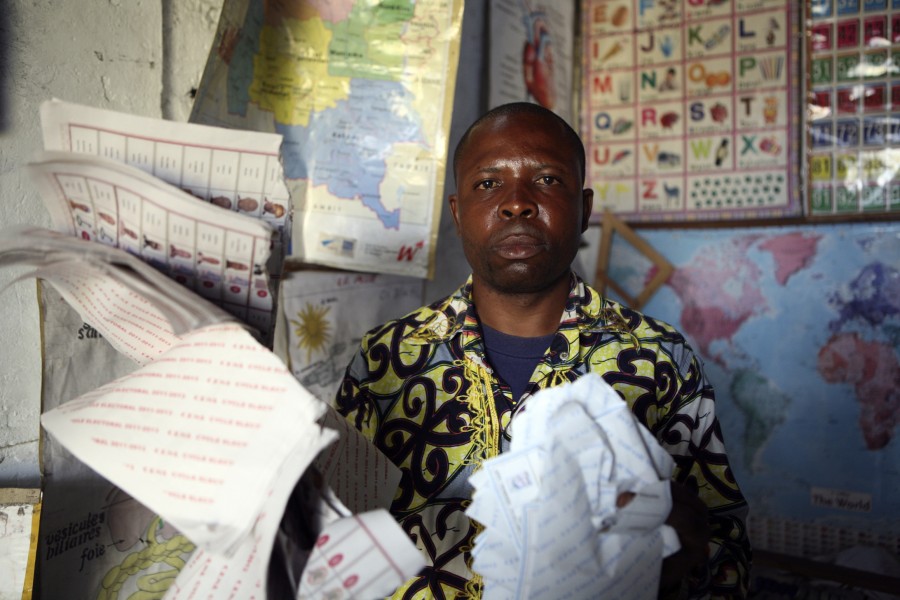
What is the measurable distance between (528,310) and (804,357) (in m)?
1.55

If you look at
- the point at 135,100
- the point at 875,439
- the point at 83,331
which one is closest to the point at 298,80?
the point at 135,100

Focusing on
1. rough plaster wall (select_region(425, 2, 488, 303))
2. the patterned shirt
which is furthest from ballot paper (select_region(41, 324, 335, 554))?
rough plaster wall (select_region(425, 2, 488, 303))

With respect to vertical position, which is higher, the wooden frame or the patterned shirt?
the wooden frame

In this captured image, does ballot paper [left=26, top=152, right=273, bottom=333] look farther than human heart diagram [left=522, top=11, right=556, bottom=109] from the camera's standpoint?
No

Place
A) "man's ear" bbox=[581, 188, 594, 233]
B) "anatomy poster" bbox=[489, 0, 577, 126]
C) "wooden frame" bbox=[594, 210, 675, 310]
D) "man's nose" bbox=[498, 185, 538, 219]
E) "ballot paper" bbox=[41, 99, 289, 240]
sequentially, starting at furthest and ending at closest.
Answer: "wooden frame" bbox=[594, 210, 675, 310], "anatomy poster" bbox=[489, 0, 577, 126], "man's ear" bbox=[581, 188, 594, 233], "man's nose" bbox=[498, 185, 538, 219], "ballot paper" bbox=[41, 99, 289, 240]

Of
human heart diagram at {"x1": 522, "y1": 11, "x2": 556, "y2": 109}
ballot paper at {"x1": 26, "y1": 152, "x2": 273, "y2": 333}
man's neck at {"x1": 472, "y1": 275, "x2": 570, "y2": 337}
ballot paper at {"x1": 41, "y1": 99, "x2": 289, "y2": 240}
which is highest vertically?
human heart diagram at {"x1": 522, "y1": 11, "x2": 556, "y2": 109}

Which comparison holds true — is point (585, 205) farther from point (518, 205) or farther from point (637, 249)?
point (637, 249)

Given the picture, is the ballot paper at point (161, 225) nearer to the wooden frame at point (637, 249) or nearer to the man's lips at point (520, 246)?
the man's lips at point (520, 246)

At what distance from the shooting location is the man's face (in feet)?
3.75

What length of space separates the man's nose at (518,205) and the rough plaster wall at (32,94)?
71 centimetres

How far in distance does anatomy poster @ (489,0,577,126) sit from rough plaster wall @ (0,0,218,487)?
1176 millimetres

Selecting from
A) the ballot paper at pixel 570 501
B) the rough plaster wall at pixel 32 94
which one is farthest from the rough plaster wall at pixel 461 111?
the ballot paper at pixel 570 501

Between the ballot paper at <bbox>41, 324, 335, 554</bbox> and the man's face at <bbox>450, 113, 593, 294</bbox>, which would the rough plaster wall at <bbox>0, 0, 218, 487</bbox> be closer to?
the ballot paper at <bbox>41, 324, 335, 554</bbox>

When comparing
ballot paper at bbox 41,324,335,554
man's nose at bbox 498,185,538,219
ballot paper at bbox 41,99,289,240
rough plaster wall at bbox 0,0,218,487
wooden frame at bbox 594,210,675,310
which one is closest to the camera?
ballot paper at bbox 41,324,335,554
